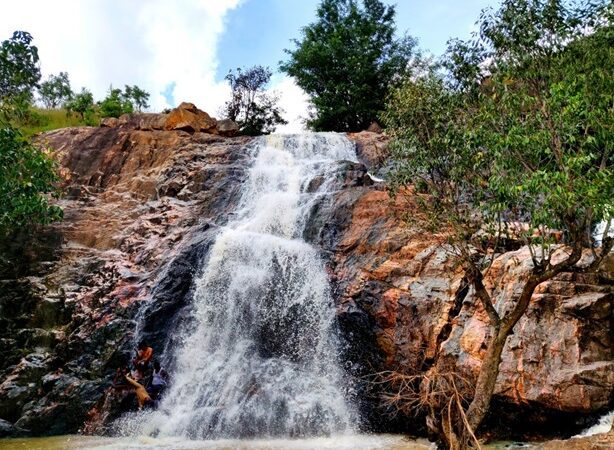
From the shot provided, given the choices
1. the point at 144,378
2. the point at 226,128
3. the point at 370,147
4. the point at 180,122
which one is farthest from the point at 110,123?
the point at 144,378

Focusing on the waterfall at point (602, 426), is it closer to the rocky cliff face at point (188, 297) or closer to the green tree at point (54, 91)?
the rocky cliff face at point (188, 297)

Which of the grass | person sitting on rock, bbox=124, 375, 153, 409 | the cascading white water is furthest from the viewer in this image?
the grass

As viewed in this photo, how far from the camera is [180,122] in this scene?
24359mm

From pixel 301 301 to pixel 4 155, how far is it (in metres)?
8.44

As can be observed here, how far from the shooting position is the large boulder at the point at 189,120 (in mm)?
24297

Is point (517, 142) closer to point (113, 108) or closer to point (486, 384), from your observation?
point (486, 384)

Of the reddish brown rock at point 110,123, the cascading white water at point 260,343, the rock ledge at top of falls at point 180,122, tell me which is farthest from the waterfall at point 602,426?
the reddish brown rock at point 110,123

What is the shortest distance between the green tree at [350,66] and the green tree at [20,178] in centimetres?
1904

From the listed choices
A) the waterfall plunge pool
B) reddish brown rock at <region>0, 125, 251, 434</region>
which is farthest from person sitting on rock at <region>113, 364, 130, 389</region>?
the waterfall plunge pool

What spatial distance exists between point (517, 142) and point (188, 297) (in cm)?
987

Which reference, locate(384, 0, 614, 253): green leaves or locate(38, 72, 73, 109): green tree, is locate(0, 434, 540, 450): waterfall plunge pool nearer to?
locate(384, 0, 614, 253): green leaves

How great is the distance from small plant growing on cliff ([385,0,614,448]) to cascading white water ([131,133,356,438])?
3.87 meters

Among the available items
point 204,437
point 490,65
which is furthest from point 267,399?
point 490,65

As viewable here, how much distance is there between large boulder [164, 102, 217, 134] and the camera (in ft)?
79.7
